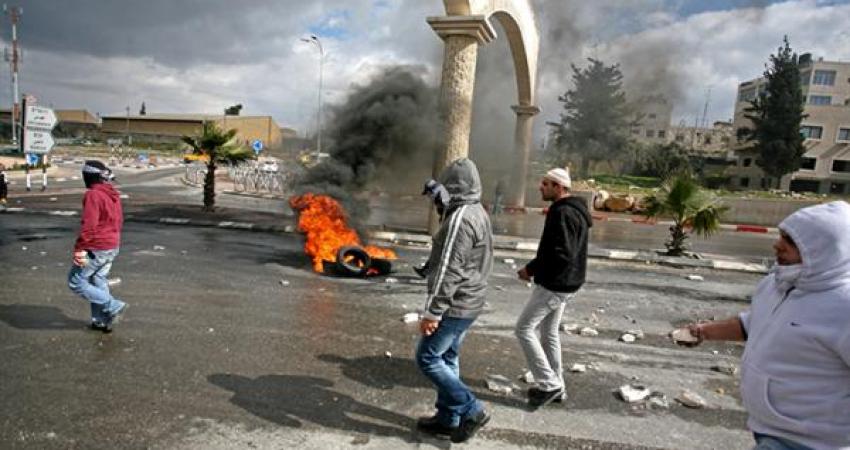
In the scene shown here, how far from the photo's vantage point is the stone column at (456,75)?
417 inches

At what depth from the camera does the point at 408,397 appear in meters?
3.88

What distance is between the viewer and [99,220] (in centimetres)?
463

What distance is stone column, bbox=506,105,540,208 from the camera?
1980 centimetres

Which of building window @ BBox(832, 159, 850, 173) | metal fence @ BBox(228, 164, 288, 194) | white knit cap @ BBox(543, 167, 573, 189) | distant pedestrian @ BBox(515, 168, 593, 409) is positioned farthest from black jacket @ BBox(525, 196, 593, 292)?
building window @ BBox(832, 159, 850, 173)

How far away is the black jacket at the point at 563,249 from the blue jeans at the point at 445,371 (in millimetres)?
784

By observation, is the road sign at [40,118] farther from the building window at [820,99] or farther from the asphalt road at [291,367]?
the building window at [820,99]

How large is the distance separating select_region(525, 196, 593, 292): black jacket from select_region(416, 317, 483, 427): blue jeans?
30.9 inches

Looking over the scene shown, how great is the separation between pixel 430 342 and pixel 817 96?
77.3 meters

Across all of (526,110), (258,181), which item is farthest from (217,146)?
(526,110)

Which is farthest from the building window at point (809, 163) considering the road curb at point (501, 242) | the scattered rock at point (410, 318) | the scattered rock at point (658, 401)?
the scattered rock at point (658, 401)

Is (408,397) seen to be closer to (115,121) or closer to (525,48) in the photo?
(525,48)

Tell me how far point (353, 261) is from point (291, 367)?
3824mm

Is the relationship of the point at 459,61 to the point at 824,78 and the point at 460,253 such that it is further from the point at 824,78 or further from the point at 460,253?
the point at 824,78

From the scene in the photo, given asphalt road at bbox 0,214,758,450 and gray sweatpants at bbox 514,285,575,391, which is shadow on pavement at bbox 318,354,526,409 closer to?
asphalt road at bbox 0,214,758,450
